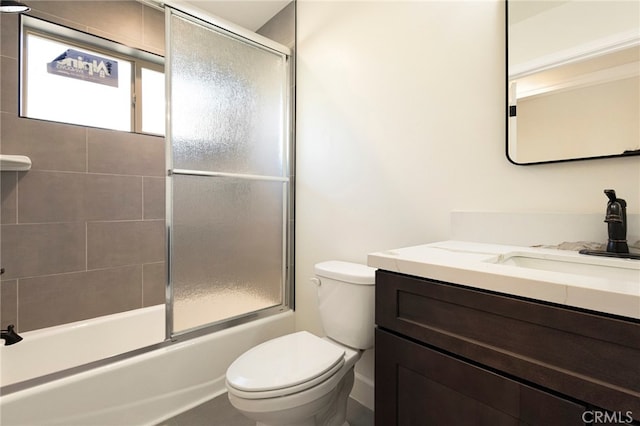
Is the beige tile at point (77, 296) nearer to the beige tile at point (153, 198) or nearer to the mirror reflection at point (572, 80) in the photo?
the beige tile at point (153, 198)

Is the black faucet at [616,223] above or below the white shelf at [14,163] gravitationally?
below

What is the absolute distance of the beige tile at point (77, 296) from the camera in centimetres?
194

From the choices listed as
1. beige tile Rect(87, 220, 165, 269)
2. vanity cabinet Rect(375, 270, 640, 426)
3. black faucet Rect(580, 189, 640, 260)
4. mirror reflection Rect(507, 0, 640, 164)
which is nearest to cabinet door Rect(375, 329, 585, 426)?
vanity cabinet Rect(375, 270, 640, 426)

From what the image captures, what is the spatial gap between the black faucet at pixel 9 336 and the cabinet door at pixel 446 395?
2133 mm

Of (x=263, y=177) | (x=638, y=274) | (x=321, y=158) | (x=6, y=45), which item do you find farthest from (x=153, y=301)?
(x=638, y=274)

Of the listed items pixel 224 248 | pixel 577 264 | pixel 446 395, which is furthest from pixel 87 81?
pixel 577 264

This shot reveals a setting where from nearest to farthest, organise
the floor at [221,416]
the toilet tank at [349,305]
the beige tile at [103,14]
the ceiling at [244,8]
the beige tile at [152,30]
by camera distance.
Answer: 1. the toilet tank at [349,305]
2. the floor at [221,416]
3. the beige tile at [103,14]
4. the ceiling at [244,8]
5. the beige tile at [152,30]

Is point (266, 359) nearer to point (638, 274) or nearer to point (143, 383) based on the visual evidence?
point (143, 383)

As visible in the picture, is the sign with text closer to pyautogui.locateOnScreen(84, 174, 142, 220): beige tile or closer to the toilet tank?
pyautogui.locateOnScreen(84, 174, 142, 220): beige tile

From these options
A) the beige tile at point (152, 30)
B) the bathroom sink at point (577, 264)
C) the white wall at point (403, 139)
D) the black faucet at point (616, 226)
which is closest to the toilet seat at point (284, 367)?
the white wall at point (403, 139)

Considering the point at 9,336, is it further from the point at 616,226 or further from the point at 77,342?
the point at 616,226

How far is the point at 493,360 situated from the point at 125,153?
2.54 m

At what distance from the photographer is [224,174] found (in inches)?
72.6

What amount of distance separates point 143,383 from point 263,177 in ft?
4.28
